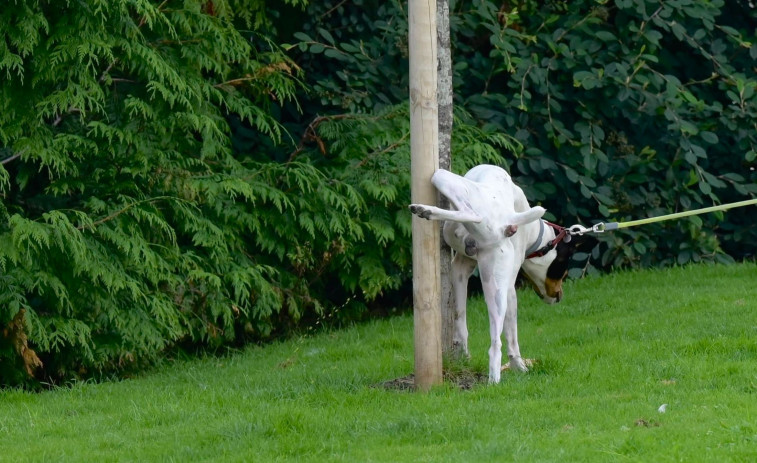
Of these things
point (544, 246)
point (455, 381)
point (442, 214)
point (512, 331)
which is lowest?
point (455, 381)

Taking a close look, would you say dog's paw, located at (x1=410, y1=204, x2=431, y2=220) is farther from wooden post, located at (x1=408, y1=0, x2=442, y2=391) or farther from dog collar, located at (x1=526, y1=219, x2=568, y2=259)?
→ dog collar, located at (x1=526, y1=219, x2=568, y2=259)

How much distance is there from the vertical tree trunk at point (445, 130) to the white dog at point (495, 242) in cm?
5

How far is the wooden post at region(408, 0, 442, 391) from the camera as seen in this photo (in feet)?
24.3

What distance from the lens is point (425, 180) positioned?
745cm

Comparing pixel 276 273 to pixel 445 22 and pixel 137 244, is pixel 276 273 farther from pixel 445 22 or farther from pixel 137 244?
pixel 445 22

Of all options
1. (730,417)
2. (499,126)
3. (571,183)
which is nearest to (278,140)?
(499,126)

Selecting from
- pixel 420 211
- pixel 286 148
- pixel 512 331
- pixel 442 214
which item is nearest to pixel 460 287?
pixel 512 331

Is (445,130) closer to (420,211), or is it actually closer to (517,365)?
(420,211)

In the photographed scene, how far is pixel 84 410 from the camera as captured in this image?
7.96 m

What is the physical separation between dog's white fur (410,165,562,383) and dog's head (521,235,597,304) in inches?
6.3

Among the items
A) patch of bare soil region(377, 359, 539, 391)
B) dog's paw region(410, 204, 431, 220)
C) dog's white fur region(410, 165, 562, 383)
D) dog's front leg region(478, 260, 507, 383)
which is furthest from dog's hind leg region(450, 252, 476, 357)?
dog's paw region(410, 204, 431, 220)

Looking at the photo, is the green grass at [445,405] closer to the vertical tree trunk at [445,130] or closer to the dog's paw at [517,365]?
the dog's paw at [517,365]

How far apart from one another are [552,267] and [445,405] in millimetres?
1525

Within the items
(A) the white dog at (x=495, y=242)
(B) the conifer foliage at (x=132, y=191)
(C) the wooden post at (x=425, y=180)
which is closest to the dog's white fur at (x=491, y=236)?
(A) the white dog at (x=495, y=242)
